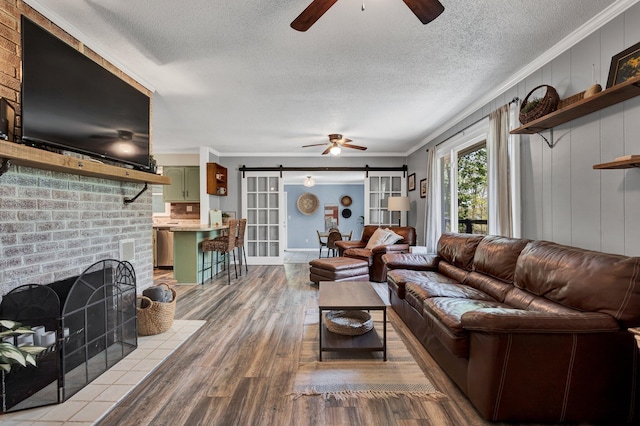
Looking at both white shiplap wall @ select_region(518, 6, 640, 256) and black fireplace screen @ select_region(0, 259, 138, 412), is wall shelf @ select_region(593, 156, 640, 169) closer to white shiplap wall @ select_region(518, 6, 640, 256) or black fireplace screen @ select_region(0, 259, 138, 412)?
white shiplap wall @ select_region(518, 6, 640, 256)

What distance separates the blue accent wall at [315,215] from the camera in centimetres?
1014

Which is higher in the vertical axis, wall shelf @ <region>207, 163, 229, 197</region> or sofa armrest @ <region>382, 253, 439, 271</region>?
wall shelf @ <region>207, 163, 229, 197</region>

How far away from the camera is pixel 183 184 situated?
21.6 feet

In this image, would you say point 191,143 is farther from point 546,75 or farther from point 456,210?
point 546,75

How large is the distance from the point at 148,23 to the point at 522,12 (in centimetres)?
260

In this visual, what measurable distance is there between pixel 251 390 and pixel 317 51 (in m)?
2.64

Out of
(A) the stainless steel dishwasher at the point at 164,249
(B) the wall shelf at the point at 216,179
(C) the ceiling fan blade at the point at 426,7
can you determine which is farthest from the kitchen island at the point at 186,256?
(C) the ceiling fan blade at the point at 426,7

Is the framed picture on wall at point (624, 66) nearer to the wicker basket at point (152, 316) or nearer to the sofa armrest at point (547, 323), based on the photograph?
the sofa armrest at point (547, 323)

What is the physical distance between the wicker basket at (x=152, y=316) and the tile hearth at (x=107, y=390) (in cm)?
6

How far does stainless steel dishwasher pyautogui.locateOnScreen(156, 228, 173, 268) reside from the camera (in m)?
6.21

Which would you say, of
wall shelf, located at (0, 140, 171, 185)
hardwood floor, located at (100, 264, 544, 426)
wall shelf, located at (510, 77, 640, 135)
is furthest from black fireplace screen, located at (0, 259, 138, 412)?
wall shelf, located at (510, 77, 640, 135)

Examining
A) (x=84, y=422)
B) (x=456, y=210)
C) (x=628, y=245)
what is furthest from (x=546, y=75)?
(x=84, y=422)

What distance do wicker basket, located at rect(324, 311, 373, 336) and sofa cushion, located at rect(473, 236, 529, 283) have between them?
1.20 metres

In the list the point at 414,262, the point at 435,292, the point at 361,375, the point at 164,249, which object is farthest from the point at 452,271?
the point at 164,249
